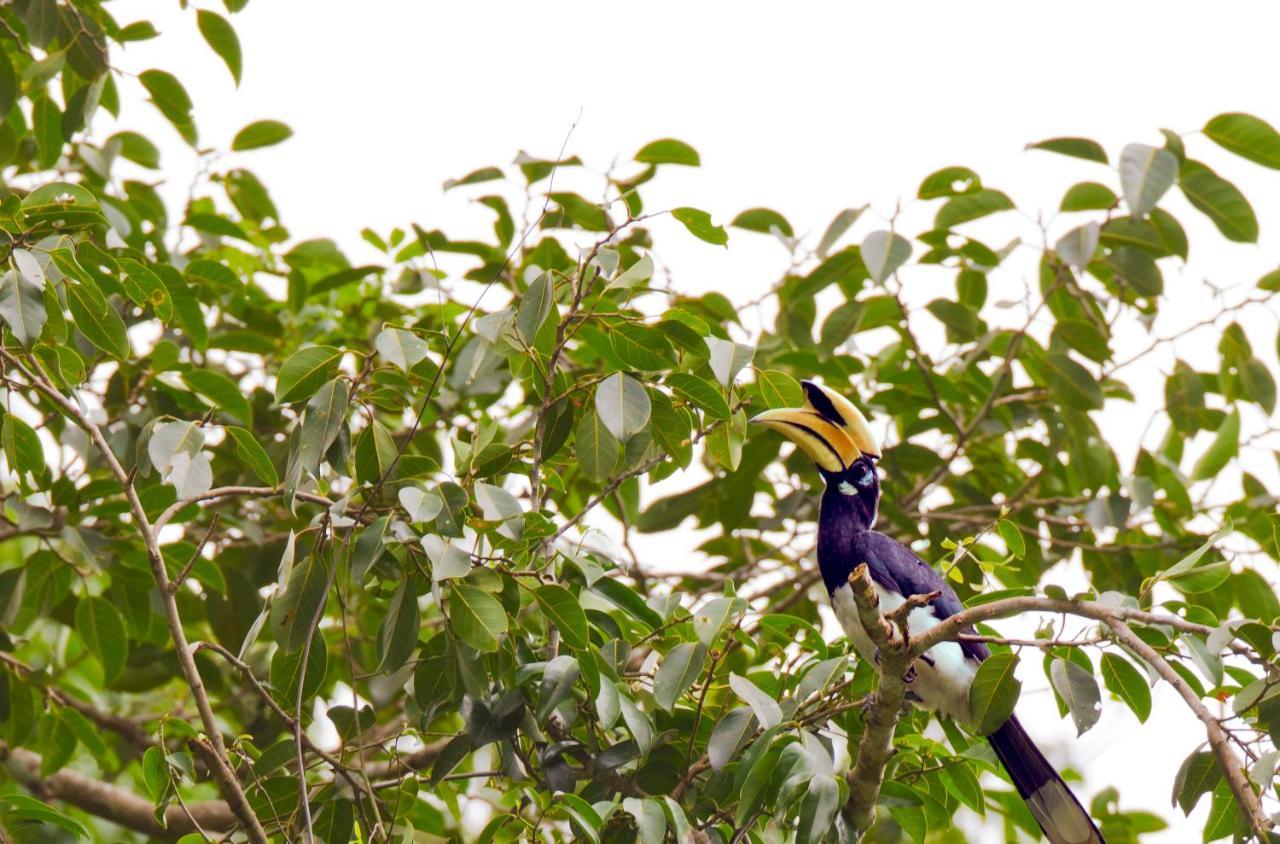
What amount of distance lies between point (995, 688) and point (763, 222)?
180 cm

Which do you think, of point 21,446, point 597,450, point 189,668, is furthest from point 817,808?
point 21,446

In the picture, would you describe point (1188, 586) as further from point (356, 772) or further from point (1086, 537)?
point (1086, 537)

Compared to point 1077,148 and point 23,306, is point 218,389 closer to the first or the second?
point 23,306

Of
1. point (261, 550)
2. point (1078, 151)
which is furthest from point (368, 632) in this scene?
point (1078, 151)

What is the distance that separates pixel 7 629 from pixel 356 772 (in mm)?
1297

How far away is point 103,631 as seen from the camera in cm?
323

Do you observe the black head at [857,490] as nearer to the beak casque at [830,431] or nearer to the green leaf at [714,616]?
the beak casque at [830,431]

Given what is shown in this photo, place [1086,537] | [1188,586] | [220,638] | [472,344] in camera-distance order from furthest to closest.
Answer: [1086,537], [220,638], [472,344], [1188,586]

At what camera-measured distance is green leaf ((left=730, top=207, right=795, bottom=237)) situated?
3.69 meters

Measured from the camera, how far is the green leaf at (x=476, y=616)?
88.0 inches

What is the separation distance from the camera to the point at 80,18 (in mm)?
3266

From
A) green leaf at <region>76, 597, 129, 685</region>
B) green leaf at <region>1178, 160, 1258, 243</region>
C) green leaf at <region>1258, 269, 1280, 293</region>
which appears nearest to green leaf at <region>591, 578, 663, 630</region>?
green leaf at <region>76, 597, 129, 685</region>

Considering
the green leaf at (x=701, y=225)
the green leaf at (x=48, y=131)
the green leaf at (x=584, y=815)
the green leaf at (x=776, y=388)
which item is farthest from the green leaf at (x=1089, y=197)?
the green leaf at (x=48, y=131)

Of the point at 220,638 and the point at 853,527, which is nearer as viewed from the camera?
the point at 853,527
